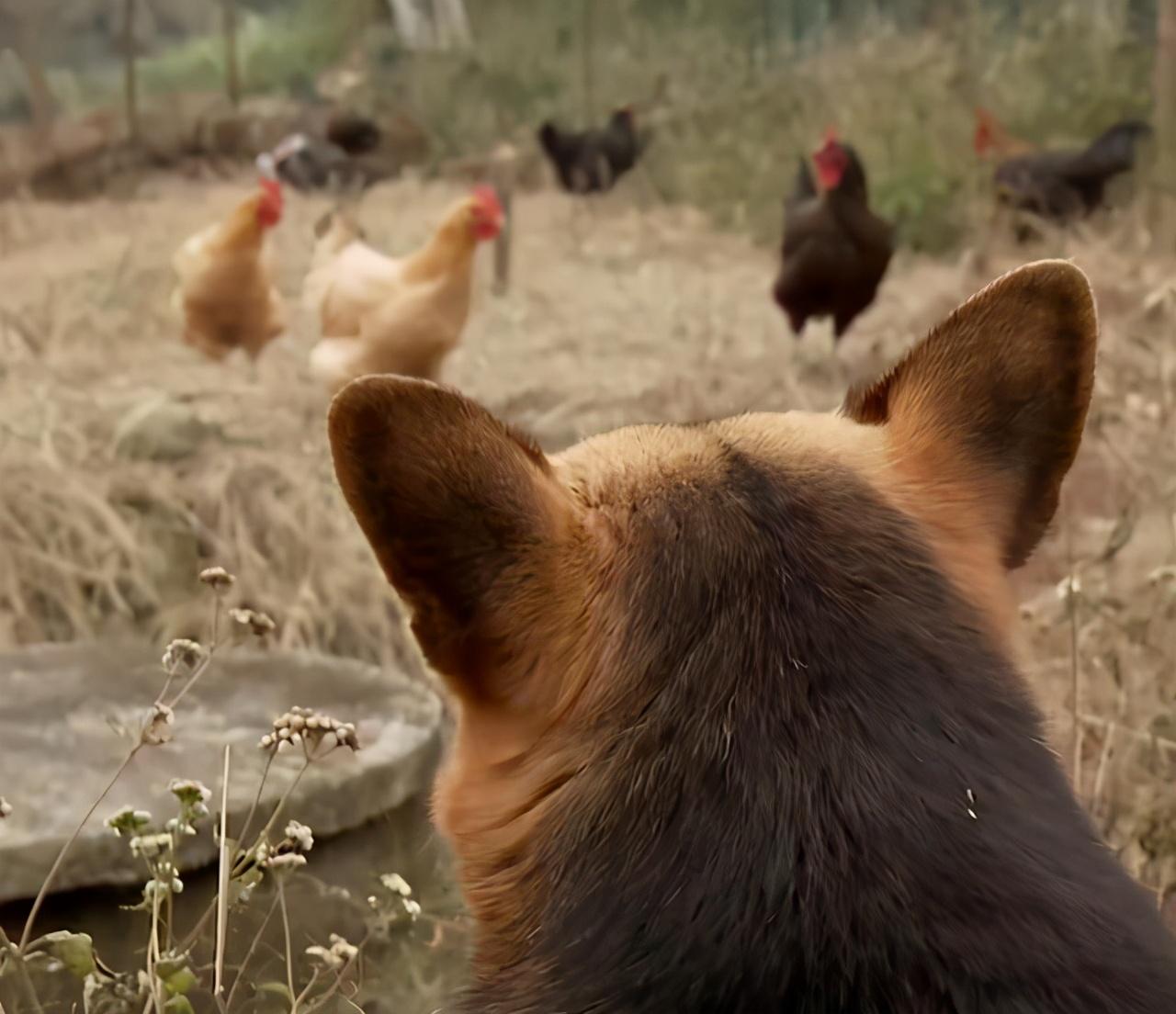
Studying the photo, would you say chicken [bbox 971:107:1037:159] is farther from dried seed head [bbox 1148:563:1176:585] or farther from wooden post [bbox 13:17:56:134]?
dried seed head [bbox 1148:563:1176:585]

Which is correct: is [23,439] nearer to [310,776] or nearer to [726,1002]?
[310,776]

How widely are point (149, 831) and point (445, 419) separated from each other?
1.29 m

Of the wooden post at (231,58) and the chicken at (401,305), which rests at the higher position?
the wooden post at (231,58)

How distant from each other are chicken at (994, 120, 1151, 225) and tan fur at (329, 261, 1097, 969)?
21.2 ft

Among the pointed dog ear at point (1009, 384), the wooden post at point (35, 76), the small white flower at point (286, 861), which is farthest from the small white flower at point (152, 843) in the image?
the wooden post at point (35, 76)

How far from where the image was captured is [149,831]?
203 centimetres

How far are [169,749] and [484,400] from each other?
269 cm

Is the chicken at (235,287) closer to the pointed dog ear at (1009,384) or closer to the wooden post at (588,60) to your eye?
the wooden post at (588,60)

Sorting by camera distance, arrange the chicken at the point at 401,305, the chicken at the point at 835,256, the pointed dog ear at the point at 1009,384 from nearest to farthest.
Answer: the pointed dog ear at the point at 1009,384 → the chicken at the point at 401,305 → the chicken at the point at 835,256

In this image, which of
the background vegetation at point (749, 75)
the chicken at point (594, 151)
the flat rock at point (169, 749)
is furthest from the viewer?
the chicken at point (594, 151)

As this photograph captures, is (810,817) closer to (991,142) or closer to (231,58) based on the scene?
(231,58)

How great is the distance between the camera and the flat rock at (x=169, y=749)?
6.99ft

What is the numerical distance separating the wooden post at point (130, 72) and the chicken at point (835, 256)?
140 inches

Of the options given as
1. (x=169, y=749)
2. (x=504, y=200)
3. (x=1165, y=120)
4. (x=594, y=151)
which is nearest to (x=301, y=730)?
(x=169, y=749)
